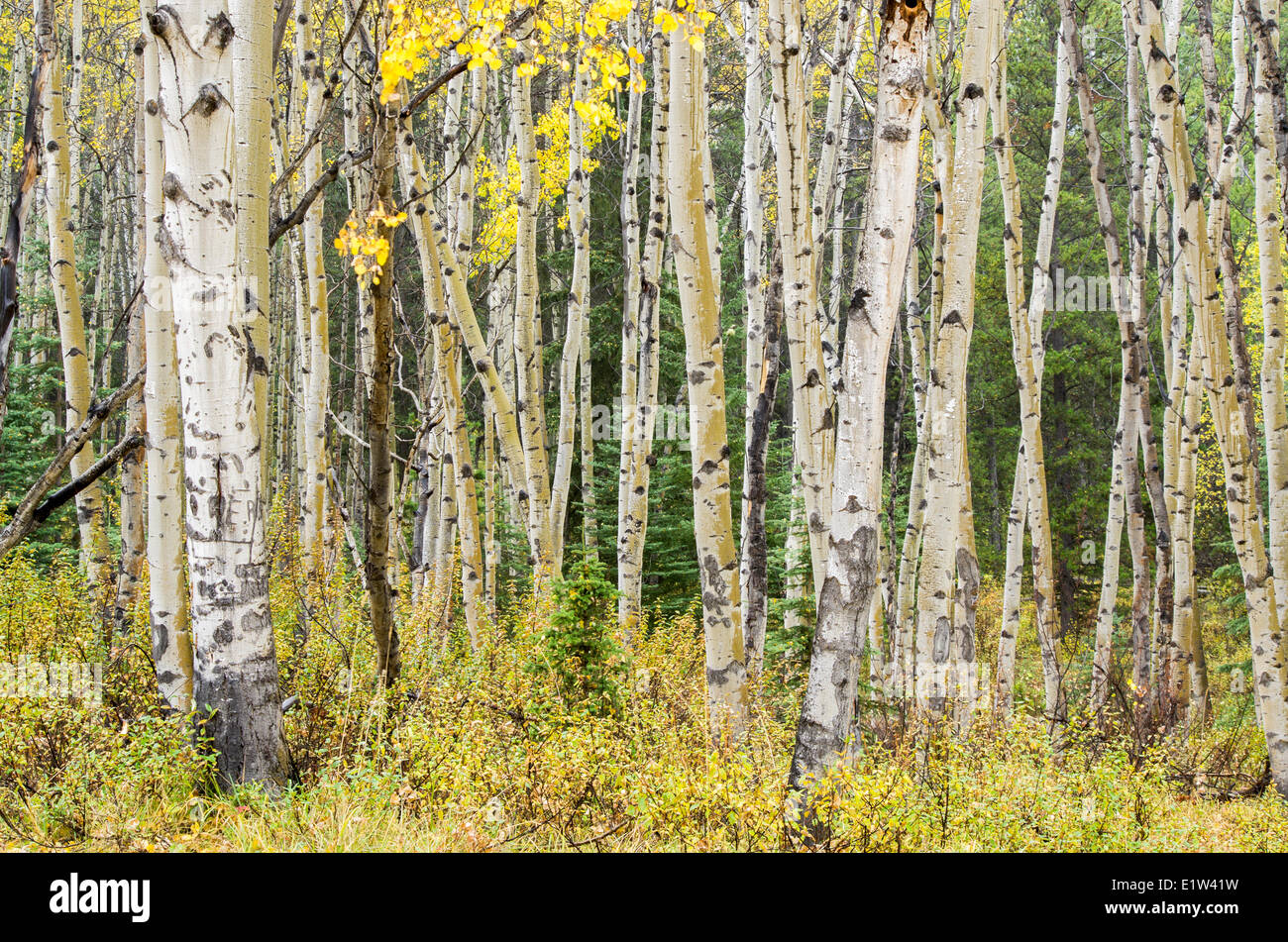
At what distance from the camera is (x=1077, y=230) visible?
1836 centimetres

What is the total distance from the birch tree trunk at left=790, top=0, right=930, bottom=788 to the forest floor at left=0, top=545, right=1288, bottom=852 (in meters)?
0.28

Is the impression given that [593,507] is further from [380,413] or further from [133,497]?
[380,413]

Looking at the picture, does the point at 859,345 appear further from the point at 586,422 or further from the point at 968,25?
the point at 586,422

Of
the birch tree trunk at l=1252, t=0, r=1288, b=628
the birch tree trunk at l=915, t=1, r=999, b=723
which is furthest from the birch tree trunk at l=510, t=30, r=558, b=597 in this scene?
the birch tree trunk at l=1252, t=0, r=1288, b=628

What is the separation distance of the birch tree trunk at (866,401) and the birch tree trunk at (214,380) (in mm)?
2257

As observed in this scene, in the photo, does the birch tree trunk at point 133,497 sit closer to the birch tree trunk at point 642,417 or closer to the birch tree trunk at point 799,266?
the birch tree trunk at point 642,417

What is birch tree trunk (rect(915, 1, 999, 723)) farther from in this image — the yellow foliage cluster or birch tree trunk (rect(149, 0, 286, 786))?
birch tree trunk (rect(149, 0, 286, 786))

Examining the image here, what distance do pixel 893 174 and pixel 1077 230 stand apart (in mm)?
17676

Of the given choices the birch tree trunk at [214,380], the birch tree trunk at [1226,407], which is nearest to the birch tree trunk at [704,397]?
the birch tree trunk at [214,380]

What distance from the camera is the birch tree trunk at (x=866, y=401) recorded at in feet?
10.9

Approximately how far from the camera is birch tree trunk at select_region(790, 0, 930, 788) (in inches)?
130
